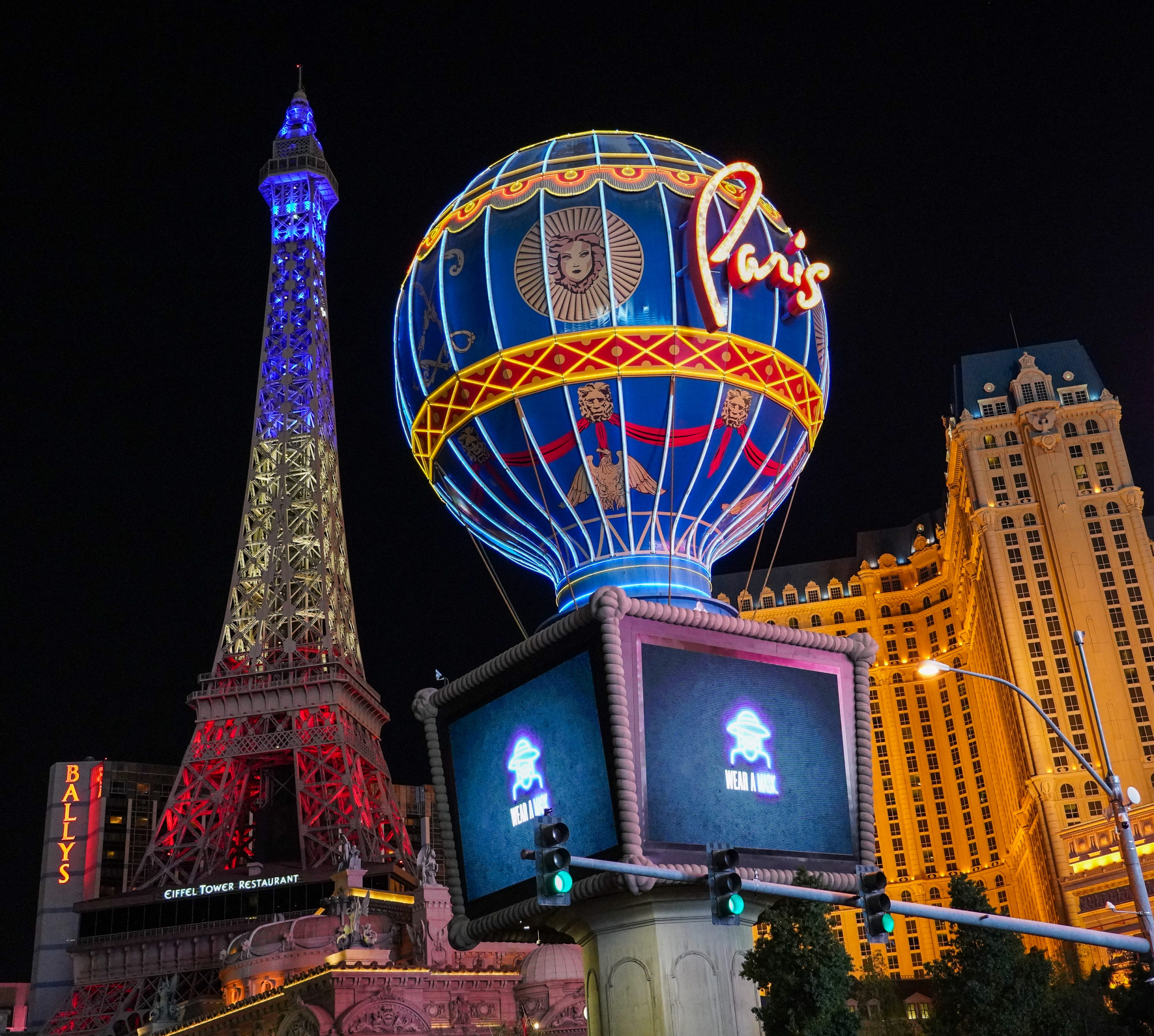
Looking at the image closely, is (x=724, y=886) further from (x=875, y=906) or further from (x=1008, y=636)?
(x=1008, y=636)

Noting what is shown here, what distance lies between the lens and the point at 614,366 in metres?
25.3

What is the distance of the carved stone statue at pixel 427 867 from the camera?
5784 centimetres

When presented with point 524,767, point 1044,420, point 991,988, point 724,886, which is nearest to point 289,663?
point 991,988

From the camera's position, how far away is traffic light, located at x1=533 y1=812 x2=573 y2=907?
14672 millimetres

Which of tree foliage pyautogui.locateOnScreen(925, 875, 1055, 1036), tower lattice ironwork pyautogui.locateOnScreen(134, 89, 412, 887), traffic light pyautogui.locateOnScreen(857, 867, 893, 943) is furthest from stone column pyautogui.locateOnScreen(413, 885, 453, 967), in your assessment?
traffic light pyautogui.locateOnScreen(857, 867, 893, 943)

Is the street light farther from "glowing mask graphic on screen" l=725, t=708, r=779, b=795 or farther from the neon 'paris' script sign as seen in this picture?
the neon 'paris' script sign

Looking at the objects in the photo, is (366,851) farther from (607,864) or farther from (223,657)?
(607,864)

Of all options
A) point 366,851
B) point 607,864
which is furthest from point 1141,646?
point 607,864

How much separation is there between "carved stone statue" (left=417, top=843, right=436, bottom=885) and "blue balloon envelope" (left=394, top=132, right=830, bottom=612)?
34.2 metres

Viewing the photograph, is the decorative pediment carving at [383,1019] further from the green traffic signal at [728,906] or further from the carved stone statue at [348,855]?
the green traffic signal at [728,906]

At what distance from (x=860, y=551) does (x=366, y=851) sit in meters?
83.5

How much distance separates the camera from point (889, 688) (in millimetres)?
132500

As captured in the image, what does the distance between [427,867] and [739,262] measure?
4039cm

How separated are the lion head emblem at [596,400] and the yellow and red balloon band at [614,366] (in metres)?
0.15
